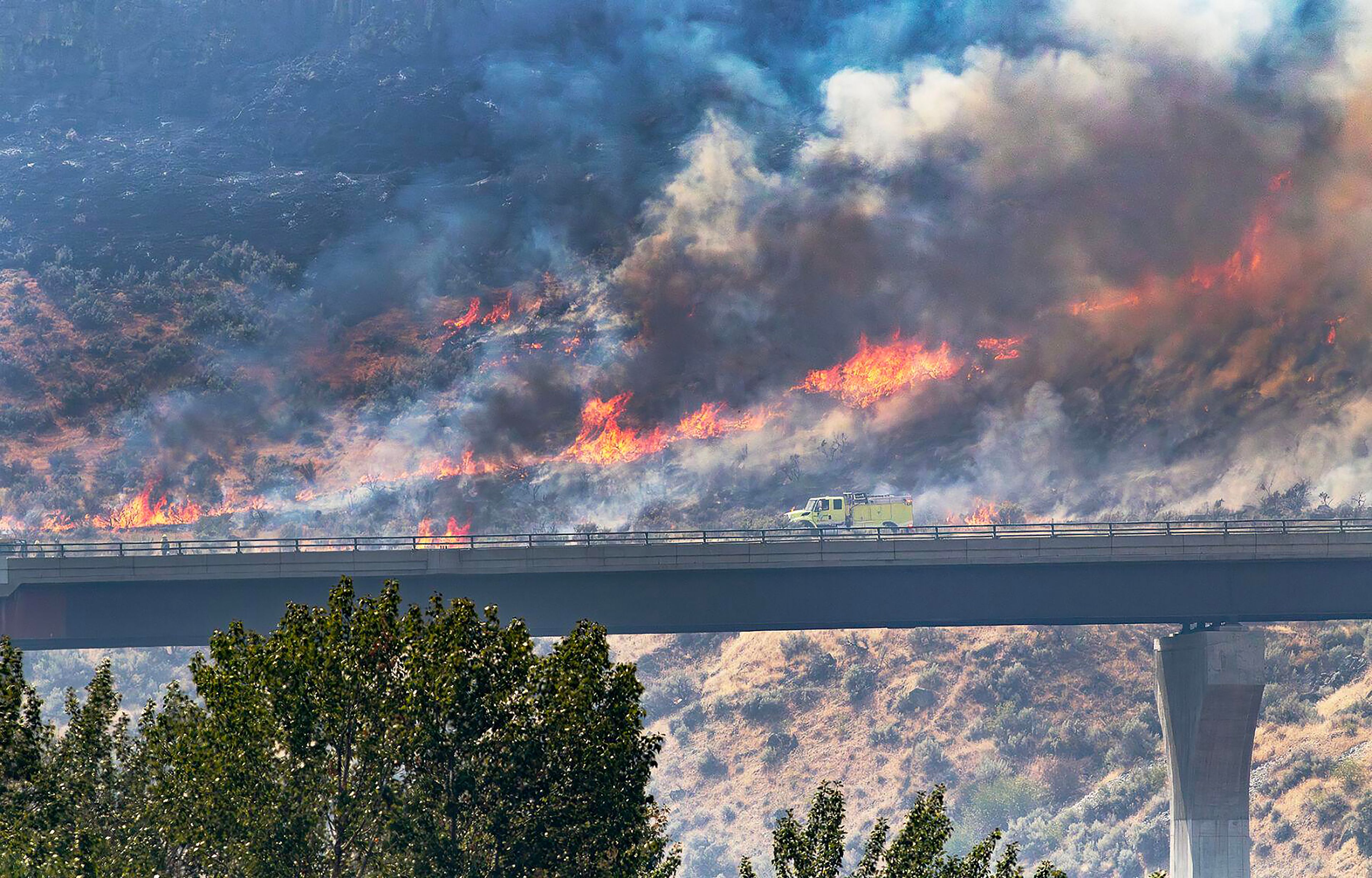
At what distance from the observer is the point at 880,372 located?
540 ft

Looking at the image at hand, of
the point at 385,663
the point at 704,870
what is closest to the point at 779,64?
the point at 704,870

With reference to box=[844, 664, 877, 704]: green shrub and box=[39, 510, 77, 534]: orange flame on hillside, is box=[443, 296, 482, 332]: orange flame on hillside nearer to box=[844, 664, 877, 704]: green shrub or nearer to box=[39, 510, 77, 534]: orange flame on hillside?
box=[39, 510, 77, 534]: orange flame on hillside

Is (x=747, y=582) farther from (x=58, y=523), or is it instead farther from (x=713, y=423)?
(x=58, y=523)

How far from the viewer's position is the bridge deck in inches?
2677

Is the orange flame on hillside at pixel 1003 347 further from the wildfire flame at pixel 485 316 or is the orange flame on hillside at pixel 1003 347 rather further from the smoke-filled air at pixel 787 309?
the wildfire flame at pixel 485 316

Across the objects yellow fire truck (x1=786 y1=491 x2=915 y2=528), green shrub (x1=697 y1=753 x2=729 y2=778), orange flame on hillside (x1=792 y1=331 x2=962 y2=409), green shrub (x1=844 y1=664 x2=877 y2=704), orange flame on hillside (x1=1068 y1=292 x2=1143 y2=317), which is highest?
orange flame on hillside (x1=1068 y1=292 x2=1143 y2=317)

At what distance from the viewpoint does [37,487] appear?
154250 millimetres

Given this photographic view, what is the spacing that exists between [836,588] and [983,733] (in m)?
61.9

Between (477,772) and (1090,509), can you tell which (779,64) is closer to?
(1090,509)

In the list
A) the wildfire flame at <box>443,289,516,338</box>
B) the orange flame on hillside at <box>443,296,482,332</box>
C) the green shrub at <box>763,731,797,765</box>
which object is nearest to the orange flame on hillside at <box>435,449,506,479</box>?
the wildfire flame at <box>443,289,516,338</box>

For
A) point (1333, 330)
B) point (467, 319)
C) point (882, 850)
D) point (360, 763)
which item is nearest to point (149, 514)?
point (467, 319)

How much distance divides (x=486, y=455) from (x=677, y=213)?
1500 inches

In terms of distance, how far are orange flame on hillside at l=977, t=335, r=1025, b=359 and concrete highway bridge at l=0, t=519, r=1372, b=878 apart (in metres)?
85.3

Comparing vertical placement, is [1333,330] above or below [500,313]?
below
